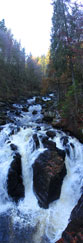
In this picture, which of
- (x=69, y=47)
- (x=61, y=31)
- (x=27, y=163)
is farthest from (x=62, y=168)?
(x=61, y=31)

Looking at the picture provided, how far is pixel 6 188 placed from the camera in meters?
6.82

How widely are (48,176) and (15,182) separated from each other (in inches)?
74.0

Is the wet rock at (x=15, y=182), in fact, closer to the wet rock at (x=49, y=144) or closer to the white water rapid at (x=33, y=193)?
the white water rapid at (x=33, y=193)

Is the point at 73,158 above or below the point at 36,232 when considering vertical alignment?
above

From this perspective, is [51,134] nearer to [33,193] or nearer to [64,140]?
[64,140]

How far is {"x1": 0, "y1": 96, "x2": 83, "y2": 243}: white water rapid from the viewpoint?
535 cm

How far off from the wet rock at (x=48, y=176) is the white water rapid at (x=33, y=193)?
0.32 meters

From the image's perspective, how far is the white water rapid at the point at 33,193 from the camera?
5.35m

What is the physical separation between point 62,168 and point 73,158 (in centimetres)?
163

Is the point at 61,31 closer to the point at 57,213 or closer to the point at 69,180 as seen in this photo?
the point at 69,180

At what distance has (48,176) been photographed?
6484 mm

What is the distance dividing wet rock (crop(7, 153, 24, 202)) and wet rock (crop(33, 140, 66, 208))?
2.61 ft

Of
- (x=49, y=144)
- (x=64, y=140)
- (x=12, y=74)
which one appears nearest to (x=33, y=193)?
(x=49, y=144)

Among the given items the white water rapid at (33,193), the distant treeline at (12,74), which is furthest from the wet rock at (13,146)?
the distant treeline at (12,74)
